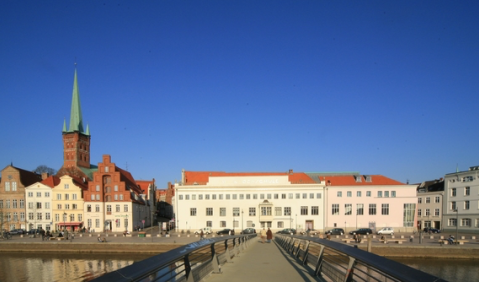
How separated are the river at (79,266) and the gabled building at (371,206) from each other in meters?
25.5

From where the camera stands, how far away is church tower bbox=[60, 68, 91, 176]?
87.3m

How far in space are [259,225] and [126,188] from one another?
88.9 feet

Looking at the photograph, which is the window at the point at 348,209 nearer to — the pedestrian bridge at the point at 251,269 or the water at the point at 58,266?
the water at the point at 58,266

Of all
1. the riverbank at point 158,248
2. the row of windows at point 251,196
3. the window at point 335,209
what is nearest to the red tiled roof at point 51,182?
the riverbank at point 158,248

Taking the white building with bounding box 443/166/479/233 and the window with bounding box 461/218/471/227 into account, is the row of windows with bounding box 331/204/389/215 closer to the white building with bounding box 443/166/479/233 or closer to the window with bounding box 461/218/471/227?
the white building with bounding box 443/166/479/233

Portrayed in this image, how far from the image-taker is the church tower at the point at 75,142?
286ft

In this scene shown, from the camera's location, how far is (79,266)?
3475cm

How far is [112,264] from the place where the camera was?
116ft

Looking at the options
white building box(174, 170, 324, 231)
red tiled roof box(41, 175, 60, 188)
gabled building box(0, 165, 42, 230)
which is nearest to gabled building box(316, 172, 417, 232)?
white building box(174, 170, 324, 231)

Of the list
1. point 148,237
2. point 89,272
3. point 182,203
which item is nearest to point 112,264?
point 89,272

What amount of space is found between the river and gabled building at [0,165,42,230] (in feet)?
87.8

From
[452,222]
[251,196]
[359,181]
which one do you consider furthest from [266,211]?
[452,222]

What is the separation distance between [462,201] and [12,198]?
8088cm

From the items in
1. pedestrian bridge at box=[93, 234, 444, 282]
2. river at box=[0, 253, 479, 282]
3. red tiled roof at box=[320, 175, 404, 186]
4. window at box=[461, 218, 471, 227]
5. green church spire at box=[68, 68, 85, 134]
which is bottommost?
window at box=[461, 218, 471, 227]
